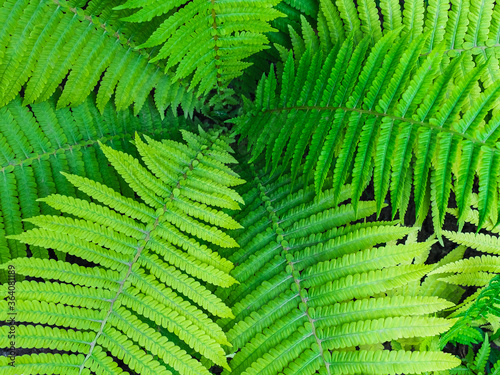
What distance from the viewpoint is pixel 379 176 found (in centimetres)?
115


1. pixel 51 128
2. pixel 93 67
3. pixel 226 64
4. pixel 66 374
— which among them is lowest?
pixel 66 374

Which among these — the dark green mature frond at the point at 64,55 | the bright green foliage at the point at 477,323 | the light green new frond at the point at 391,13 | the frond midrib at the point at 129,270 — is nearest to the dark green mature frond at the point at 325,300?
the frond midrib at the point at 129,270

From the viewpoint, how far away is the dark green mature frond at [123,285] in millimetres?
1029

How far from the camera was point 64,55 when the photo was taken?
1.44 metres

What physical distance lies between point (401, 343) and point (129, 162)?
137 cm

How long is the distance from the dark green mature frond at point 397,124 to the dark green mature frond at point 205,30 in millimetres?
275

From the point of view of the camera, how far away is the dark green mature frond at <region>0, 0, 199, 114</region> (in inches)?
53.5

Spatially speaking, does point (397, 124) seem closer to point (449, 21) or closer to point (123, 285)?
point (449, 21)

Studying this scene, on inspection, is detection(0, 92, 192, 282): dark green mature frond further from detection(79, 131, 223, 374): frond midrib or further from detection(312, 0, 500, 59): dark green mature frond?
detection(312, 0, 500, 59): dark green mature frond

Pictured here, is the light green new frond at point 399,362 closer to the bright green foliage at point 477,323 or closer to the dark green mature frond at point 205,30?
the bright green foliage at point 477,323

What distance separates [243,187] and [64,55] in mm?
852

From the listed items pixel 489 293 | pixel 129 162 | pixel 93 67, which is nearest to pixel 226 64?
pixel 93 67

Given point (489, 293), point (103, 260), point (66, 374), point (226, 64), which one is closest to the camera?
point (66, 374)

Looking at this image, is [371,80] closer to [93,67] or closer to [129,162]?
[129,162]
